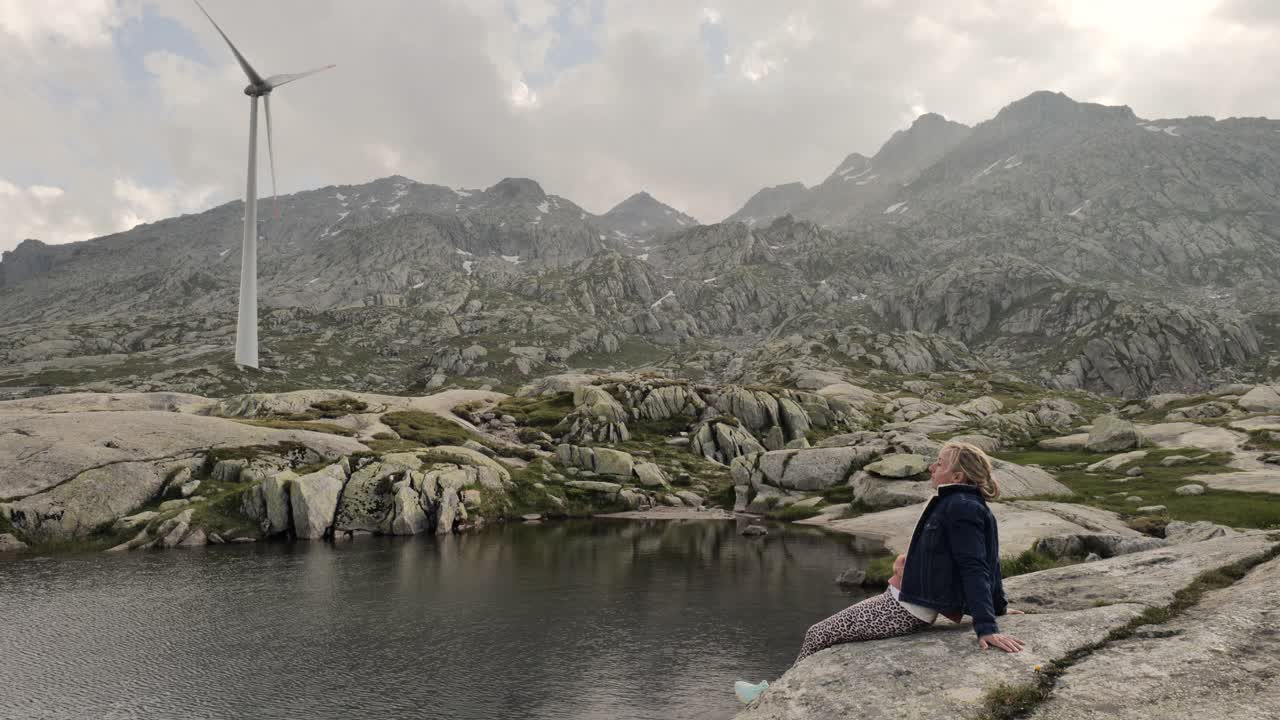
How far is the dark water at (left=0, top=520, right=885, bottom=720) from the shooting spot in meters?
28.8

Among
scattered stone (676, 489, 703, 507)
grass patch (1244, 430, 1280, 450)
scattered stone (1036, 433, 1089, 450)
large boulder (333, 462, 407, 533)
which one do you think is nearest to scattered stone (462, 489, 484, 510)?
large boulder (333, 462, 407, 533)

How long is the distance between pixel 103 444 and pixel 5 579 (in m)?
32.2

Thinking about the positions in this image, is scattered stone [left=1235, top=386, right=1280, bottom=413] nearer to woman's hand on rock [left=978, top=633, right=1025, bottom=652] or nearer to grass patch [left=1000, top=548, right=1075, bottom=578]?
grass patch [left=1000, top=548, right=1075, bottom=578]

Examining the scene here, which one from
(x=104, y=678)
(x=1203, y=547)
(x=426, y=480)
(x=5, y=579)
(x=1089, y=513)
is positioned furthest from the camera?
(x=426, y=480)

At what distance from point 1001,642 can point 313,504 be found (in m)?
83.5

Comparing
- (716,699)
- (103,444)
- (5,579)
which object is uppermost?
(103,444)

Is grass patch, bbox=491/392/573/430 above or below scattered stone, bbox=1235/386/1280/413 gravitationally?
above

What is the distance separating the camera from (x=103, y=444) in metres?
80.9

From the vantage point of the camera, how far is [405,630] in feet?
127

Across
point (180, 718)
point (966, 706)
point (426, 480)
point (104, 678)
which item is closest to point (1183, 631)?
point (966, 706)

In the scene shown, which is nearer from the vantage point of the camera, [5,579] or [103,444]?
[5,579]

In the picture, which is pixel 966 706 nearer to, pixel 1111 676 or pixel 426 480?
pixel 1111 676

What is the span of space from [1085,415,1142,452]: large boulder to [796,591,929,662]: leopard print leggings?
121029 millimetres

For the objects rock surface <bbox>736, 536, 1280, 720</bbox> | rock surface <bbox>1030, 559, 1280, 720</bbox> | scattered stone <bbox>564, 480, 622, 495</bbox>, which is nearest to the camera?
rock surface <bbox>1030, 559, 1280, 720</bbox>
